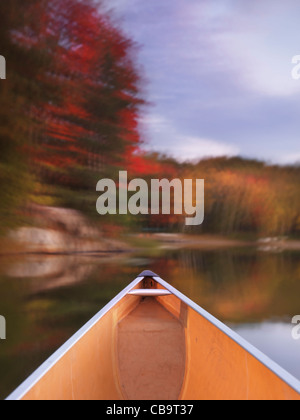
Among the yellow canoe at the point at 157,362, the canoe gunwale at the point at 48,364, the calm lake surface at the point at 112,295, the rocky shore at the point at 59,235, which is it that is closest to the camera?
the canoe gunwale at the point at 48,364

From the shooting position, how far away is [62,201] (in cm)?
930

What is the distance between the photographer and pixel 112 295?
26.1 ft

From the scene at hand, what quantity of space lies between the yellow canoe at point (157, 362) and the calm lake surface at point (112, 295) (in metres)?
2.29

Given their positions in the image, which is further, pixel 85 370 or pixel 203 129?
pixel 203 129

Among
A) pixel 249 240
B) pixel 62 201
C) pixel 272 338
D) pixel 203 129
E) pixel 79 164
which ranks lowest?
pixel 272 338

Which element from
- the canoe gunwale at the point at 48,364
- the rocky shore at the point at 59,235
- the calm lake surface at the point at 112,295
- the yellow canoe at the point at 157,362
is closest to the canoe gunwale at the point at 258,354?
the yellow canoe at the point at 157,362

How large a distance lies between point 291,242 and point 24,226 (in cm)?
1136

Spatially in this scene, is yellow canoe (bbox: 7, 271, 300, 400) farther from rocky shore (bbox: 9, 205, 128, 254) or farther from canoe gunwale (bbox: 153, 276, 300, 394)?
rocky shore (bbox: 9, 205, 128, 254)

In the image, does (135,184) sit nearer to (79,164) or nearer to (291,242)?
(79,164)

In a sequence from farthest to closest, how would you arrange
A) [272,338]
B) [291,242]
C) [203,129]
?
[291,242]
[203,129]
[272,338]

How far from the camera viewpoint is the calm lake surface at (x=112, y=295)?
4.86m

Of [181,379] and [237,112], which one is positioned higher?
[237,112]

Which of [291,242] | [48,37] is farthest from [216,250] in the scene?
[48,37]

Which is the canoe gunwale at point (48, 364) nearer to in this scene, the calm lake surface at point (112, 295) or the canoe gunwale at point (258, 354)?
the canoe gunwale at point (258, 354)
